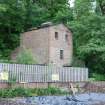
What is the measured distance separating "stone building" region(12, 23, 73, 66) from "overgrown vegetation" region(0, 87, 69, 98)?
17.3 m

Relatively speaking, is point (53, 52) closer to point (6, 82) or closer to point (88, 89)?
point (88, 89)

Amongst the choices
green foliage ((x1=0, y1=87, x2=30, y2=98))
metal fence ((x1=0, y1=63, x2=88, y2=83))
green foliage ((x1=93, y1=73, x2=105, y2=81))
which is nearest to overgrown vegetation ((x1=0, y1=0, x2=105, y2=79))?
green foliage ((x1=93, y1=73, x2=105, y2=81))

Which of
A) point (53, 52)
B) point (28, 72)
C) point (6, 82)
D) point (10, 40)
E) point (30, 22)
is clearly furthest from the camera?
point (30, 22)

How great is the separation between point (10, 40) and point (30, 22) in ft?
19.5

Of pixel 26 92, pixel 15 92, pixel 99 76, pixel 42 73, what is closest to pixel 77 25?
pixel 99 76

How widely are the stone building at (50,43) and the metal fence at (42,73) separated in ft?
40.3

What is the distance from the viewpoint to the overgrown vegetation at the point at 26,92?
2698 cm

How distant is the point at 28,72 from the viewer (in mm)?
31781

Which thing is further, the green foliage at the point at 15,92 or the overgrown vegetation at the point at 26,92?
the overgrown vegetation at the point at 26,92

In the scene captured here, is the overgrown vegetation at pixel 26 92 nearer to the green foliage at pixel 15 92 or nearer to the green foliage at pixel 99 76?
the green foliage at pixel 15 92

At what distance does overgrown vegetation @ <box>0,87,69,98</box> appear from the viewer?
26981 millimetres

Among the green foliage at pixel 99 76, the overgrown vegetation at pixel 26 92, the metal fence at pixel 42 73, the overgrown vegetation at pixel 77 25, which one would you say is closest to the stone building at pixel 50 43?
the overgrown vegetation at pixel 77 25

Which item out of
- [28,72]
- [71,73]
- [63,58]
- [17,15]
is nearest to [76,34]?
[63,58]

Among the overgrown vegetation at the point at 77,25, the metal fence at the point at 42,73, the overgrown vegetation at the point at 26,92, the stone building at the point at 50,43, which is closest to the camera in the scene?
the overgrown vegetation at the point at 26,92
